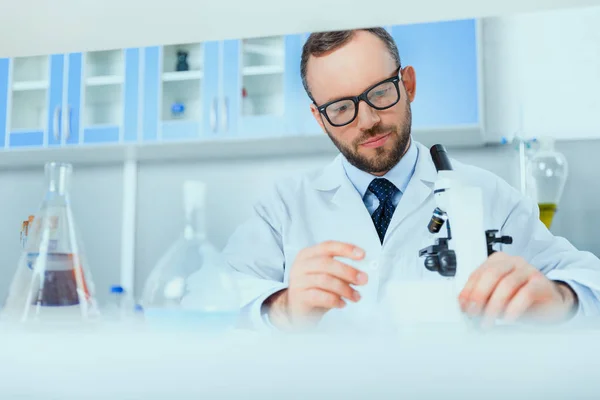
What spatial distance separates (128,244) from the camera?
1532 millimetres

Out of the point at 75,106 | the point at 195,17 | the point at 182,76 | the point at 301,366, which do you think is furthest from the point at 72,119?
the point at 301,366

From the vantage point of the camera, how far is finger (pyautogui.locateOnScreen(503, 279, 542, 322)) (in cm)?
47

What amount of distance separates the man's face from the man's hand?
42cm

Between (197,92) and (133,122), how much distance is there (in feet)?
0.63

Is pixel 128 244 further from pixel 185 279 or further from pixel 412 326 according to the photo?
pixel 412 326

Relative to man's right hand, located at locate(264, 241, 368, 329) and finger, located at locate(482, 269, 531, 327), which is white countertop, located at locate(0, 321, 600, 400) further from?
man's right hand, located at locate(264, 241, 368, 329)

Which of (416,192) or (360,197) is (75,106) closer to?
(360,197)

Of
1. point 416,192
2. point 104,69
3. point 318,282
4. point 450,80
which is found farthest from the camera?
point 450,80

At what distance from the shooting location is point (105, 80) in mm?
1416

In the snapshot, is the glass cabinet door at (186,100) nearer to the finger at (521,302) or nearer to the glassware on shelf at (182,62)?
the glassware on shelf at (182,62)

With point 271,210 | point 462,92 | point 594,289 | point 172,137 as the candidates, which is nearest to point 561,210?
point 594,289

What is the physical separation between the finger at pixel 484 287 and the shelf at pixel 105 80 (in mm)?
1154

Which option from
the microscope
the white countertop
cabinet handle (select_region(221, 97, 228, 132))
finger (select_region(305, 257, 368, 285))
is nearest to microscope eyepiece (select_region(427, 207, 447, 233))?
the microscope

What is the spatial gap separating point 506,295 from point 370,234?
0.43 m
